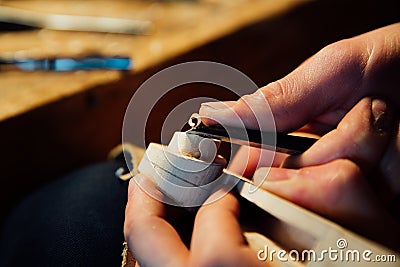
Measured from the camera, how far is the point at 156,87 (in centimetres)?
58

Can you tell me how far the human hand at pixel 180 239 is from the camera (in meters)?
0.29

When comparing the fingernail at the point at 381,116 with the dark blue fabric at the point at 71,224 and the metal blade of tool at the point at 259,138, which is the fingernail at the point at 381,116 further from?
the dark blue fabric at the point at 71,224

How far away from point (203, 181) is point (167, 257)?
63mm

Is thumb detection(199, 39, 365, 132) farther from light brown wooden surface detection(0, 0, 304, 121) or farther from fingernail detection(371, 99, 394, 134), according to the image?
light brown wooden surface detection(0, 0, 304, 121)

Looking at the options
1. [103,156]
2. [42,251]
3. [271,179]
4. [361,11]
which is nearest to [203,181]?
[271,179]

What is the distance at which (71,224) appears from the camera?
1.47 ft

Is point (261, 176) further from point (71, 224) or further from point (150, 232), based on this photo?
point (71, 224)

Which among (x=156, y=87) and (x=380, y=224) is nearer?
(x=380, y=224)

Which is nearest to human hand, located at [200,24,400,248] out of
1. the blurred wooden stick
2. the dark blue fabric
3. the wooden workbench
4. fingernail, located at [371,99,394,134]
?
fingernail, located at [371,99,394,134]

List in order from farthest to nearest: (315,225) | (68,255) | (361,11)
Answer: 1. (361,11)
2. (68,255)
3. (315,225)

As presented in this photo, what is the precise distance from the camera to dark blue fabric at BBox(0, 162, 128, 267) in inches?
16.8

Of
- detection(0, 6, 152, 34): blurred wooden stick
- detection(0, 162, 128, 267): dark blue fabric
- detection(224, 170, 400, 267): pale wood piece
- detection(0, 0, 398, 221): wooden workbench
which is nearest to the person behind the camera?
detection(224, 170, 400, 267): pale wood piece

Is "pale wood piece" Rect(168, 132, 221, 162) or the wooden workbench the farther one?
the wooden workbench

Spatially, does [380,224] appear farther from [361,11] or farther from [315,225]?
[361,11]
